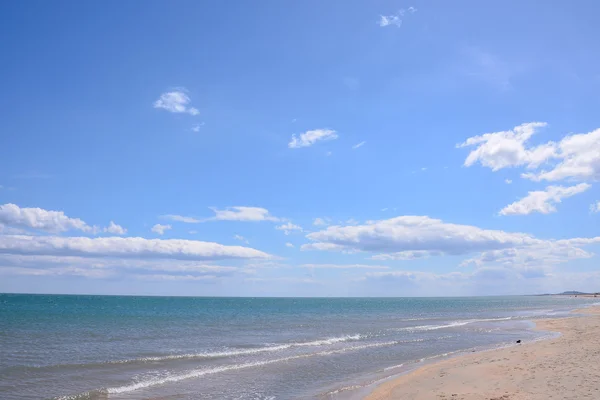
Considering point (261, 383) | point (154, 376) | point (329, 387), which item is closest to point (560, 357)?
point (329, 387)

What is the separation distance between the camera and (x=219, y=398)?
57.0 ft

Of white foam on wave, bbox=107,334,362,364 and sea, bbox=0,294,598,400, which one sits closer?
sea, bbox=0,294,598,400

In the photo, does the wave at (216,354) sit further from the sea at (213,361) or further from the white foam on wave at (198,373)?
the white foam on wave at (198,373)

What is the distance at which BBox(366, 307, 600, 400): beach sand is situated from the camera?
15.3m

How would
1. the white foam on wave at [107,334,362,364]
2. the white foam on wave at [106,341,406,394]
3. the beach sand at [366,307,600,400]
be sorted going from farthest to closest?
the white foam on wave at [107,334,362,364] < the white foam on wave at [106,341,406,394] < the beach sand at [366,307,600,400]

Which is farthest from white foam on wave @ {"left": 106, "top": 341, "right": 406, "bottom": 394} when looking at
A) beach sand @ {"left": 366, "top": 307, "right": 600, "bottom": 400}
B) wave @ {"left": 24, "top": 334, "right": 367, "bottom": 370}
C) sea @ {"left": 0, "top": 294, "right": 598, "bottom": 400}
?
beach sand @ {"left": 366, "top": 307, "right": 600, "bottom": 400}

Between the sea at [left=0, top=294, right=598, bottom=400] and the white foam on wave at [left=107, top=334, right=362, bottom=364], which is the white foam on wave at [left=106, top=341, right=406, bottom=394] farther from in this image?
the white foam on wave at [left=107, top=334, right=362, bottom=364]

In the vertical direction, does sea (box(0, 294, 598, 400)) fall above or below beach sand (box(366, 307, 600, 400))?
below

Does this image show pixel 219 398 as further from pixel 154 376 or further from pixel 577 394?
pixel 577 394

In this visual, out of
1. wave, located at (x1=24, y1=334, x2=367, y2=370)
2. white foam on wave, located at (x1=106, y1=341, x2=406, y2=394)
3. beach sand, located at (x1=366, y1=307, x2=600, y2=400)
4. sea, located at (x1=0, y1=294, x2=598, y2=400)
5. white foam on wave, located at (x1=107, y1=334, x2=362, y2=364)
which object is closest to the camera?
beach sand, located at (x1=366, y1=307, x2=600, y2=400)

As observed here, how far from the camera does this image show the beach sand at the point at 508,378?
15.3m

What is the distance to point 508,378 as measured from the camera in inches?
711

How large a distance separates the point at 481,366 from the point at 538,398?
7507 millimetres

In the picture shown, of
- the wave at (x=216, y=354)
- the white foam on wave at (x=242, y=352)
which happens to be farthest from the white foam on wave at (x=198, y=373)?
the white foam on wave at (x=242, y=352)
